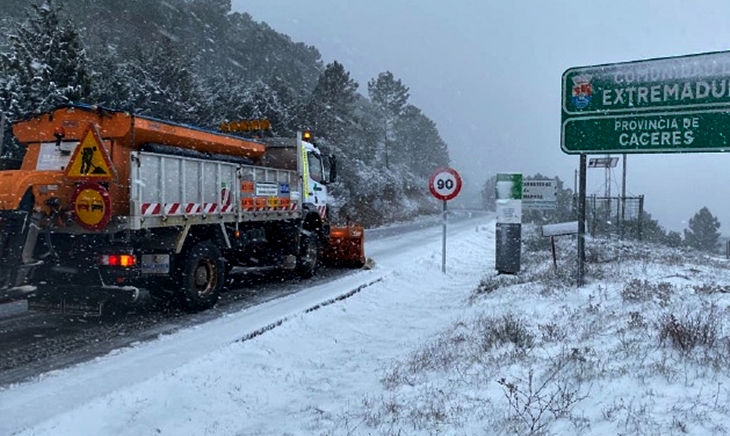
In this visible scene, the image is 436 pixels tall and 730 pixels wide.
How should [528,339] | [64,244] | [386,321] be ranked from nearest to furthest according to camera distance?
[528,339], [64,244], [386,321]

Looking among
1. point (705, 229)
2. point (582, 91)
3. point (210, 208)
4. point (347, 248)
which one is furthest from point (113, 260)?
point (705, 229)

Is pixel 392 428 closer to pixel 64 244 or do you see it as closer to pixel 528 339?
pixel 528 339

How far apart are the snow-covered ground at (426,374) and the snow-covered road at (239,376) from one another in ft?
0.07

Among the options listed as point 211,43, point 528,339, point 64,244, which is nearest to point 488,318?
point 528,339

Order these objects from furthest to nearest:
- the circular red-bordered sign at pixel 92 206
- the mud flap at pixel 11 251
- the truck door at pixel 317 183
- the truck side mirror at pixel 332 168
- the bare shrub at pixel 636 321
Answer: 1. the truck side mirror at pixel 332 168
2. the truck door at pixel 317 183
3. the circular red-bordered sign at pixel 92 206
4. the mud flap at pixel 11 251
5. the bare shrub at pixel 636 321

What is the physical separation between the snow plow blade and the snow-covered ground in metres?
5.30

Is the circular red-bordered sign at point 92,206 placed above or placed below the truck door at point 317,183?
below

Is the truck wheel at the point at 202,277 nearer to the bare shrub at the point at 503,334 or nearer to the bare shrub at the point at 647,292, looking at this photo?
the bare shrub at the point at 503,334

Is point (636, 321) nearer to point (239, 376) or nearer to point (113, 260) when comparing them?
point (239, 376)

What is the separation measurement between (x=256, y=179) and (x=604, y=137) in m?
6.09

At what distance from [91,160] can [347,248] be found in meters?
7.79

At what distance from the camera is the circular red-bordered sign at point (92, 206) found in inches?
277

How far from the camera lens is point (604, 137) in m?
9.20

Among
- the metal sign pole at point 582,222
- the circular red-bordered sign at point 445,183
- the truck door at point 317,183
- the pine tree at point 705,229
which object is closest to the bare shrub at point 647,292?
the metal sign pole at point 582,222
